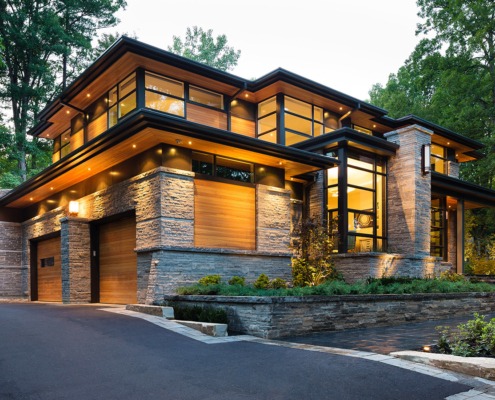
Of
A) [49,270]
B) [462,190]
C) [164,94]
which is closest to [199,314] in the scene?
[164,94]

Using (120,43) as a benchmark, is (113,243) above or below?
below

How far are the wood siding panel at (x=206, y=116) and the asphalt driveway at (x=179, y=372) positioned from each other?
970 cm

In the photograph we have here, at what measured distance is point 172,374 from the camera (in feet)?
17.8

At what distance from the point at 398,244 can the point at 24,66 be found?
27.4 m

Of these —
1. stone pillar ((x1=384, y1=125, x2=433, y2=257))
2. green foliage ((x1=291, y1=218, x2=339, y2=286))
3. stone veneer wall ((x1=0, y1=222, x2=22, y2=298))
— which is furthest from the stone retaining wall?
stone veneer wall ((x1=0, y1=222, x2=22, y2=298))

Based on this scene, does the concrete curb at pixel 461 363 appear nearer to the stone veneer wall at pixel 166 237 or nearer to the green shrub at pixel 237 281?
the green shrub at pixel 237 281

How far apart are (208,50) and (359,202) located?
30.1m

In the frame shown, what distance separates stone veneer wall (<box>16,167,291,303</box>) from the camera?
1159 cm

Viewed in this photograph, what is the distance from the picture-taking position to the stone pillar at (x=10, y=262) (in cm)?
2034

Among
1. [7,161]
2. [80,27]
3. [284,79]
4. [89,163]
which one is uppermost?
[80,27]

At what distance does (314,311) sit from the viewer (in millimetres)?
9148

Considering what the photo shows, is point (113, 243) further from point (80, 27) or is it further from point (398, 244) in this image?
point (80, 27)

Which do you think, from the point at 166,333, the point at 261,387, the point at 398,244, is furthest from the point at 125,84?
the point at 261,387

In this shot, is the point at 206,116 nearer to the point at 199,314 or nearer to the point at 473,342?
Answer: the point at 199,314
